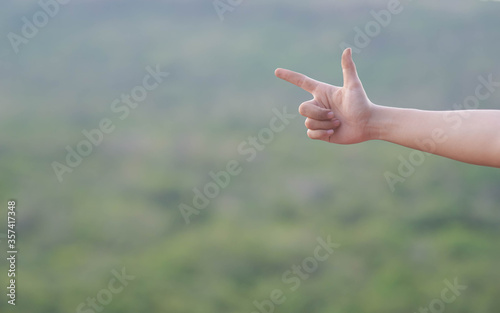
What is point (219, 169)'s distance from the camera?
290 cm

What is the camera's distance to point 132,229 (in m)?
2.80

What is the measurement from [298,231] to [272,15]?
1238 mm

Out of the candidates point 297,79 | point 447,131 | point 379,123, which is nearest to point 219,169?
point 297,79

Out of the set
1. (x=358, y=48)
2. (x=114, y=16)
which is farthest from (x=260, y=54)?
(x=114, y=16)

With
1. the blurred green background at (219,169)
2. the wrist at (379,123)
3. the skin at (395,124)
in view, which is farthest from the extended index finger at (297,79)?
the blurred green background at (219,169)

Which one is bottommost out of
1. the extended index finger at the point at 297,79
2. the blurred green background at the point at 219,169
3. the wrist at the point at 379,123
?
the blurred green background at the point at 219,169

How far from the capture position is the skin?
3.85 feet

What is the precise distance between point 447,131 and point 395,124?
0.46 feet

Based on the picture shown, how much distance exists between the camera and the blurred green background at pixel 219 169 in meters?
2.76

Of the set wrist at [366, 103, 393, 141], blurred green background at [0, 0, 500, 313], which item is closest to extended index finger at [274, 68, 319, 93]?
wrist at [366, 103, 393, 141]

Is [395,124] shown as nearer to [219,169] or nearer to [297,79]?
[297,79]

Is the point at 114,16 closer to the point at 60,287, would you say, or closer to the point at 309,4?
the point at 309,4

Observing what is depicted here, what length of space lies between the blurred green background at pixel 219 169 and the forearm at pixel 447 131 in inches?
62.1

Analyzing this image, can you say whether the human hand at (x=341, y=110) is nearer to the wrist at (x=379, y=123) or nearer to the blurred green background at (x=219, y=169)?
the wrist at (x=379, y=123)
